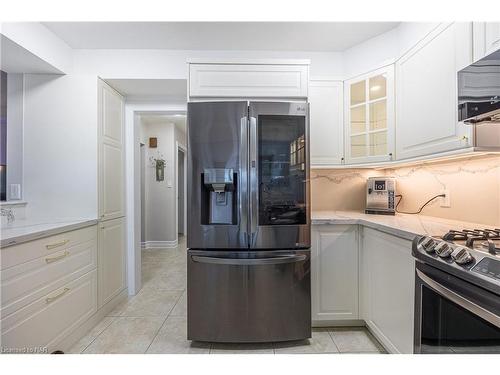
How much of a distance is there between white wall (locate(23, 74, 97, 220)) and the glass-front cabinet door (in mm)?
2217

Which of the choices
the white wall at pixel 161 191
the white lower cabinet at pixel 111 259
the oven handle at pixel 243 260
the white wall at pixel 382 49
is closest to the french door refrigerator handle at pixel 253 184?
the oven handle at pixel 243 260

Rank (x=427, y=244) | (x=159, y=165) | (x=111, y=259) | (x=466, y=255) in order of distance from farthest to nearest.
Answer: (x=159, y=165), (x=111, y=259), (x=427, y=244), (x=466, y=255)

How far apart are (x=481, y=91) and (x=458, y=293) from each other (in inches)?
32.7

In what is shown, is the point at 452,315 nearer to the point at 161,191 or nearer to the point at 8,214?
the point at 8,214

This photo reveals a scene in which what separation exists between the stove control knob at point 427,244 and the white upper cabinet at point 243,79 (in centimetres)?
126

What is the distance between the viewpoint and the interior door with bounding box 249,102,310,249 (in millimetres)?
1788

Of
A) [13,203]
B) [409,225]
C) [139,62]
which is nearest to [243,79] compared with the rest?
[139,62]

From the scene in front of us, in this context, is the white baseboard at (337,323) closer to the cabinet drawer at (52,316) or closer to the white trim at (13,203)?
the cabinet drawer at (52,316)

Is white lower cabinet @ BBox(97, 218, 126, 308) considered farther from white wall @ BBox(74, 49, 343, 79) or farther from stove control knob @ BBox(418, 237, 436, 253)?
stove control knob @ BBox(418, 237, 436, 253)

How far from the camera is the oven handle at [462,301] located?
0.84m

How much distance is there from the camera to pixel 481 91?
1083mm

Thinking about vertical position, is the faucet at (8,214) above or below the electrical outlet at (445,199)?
below

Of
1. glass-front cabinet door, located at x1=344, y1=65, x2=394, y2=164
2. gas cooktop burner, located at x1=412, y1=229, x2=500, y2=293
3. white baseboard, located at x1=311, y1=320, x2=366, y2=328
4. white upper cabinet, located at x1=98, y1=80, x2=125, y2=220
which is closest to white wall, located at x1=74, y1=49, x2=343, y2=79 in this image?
white upper cabinet, located at x1=98, y1=80, x2=125, y2=220
